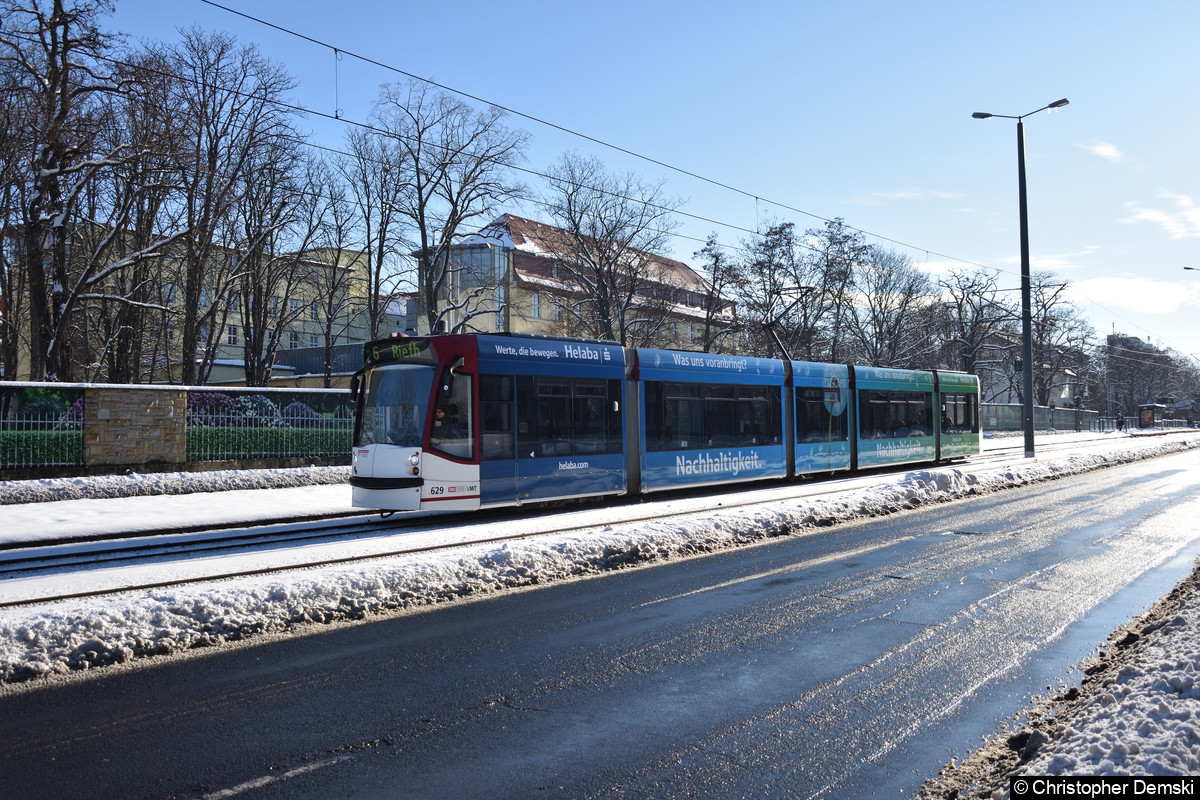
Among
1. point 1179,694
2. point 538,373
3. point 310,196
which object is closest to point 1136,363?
point 310,196

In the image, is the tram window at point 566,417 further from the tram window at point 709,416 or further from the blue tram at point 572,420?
the tram window at point 709,416

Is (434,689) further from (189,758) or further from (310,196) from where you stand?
(310,196)

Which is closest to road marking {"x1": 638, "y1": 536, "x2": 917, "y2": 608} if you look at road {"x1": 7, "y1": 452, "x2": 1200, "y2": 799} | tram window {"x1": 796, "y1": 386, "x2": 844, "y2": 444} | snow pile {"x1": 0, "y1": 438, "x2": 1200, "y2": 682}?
road {"x1": 7, "y1": 452, "x2": 1200, "y2": 799}

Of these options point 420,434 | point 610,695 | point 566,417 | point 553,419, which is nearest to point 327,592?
point 610,695

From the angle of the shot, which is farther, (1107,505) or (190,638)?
(1107,505)

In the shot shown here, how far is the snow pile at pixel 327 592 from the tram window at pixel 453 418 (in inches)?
124

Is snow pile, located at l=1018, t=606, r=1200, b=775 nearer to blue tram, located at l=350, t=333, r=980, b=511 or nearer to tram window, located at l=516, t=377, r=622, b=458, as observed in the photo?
blue tram, located at l=350, t=333, r=980, b=511

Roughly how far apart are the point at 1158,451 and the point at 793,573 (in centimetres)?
3419

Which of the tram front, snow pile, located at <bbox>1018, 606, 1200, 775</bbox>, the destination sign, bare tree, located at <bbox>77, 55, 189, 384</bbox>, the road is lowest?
the road

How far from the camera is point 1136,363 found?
344 ft

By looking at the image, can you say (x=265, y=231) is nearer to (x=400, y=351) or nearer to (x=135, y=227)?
(x=135, y=227)

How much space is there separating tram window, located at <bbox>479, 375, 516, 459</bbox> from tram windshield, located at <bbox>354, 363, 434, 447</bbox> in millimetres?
1008

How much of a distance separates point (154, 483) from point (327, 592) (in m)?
14.2

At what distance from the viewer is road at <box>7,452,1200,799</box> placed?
4344mm
